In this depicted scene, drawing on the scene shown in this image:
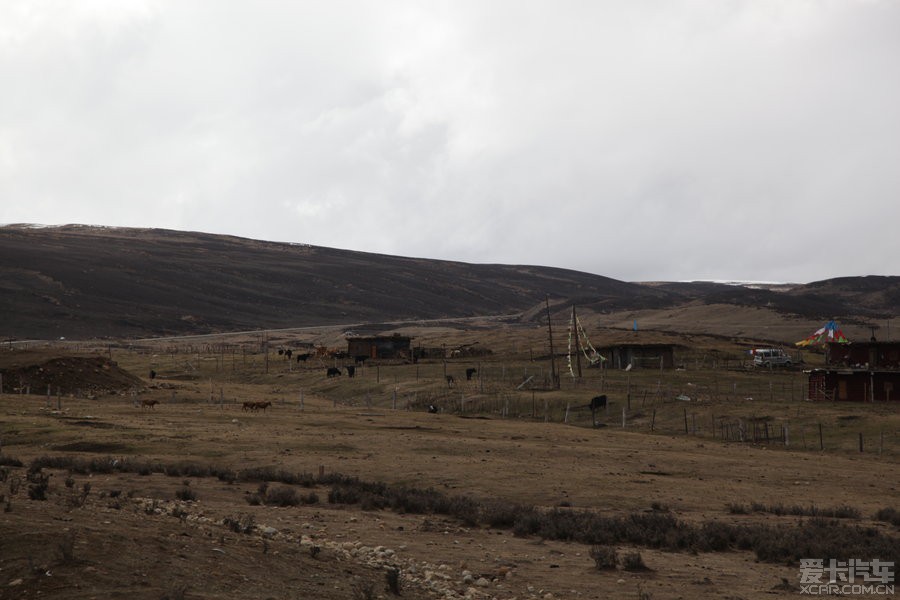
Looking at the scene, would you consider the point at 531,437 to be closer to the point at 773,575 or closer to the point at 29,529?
the point at 773,575

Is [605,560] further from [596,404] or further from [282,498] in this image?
[596,404]

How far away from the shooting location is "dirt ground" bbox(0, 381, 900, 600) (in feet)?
39.1

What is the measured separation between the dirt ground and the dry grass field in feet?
0.22

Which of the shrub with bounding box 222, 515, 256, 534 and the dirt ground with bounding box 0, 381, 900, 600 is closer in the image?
the dirt ground with bounding box 0, 381, 900, 600

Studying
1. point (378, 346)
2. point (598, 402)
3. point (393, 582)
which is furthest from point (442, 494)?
point (378, 346)

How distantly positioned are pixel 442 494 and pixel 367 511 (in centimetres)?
309

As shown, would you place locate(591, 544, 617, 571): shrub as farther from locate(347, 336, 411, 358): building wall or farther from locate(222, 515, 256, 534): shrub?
locate(347, 336, 411, 358): building wall

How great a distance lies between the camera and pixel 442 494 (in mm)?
22828

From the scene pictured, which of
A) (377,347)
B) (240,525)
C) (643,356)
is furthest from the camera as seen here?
(377,347)

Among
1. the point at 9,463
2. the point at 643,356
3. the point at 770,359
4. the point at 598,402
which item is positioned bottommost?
the point at 598,402

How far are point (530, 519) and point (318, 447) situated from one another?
14933 mm

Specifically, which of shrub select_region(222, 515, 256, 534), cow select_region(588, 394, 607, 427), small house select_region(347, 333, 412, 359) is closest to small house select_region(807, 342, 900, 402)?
cow select_region(588, 394, 607, 427)

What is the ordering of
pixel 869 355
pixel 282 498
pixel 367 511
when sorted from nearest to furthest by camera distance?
pixel 367 511 → pixel 282 498 → pixel 869 355

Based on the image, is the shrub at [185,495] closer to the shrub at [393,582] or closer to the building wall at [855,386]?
the shrub at [393,582]
